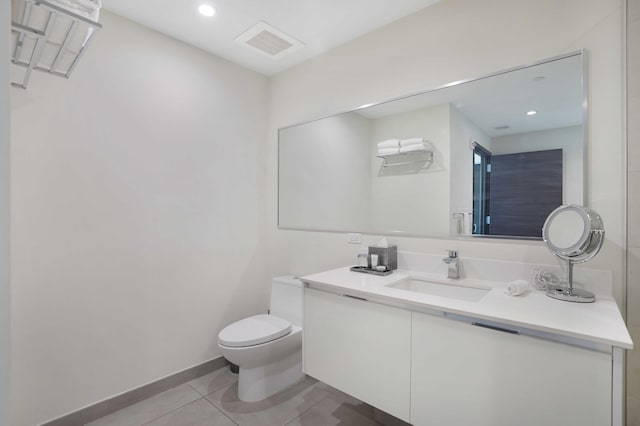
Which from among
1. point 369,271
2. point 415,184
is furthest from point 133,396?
point 415,184

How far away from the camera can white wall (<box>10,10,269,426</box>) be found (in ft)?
5.55

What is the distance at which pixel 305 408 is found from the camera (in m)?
1.96

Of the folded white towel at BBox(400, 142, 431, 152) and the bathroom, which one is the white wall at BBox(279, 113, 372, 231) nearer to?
the bathroom

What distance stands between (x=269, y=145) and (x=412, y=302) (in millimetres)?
2055

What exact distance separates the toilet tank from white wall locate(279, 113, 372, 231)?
494 mm

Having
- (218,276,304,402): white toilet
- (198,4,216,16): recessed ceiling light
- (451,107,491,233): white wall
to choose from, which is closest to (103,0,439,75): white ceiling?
(198,4,216,16): recessed ceiling light

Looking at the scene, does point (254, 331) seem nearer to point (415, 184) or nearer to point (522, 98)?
point (415, 184)

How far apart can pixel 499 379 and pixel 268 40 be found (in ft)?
7.85

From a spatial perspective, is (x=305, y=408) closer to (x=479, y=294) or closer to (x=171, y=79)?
(x=479, y=294)

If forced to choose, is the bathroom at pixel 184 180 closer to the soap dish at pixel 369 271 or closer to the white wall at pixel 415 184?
the white wall at pixel 415 184

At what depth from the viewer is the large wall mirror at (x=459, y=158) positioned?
1472 millimetres

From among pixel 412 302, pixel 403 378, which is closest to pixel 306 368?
pixel 403 378

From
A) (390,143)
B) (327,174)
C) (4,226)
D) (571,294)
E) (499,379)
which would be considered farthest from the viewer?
(327,174)

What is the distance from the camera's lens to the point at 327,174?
2.49m
